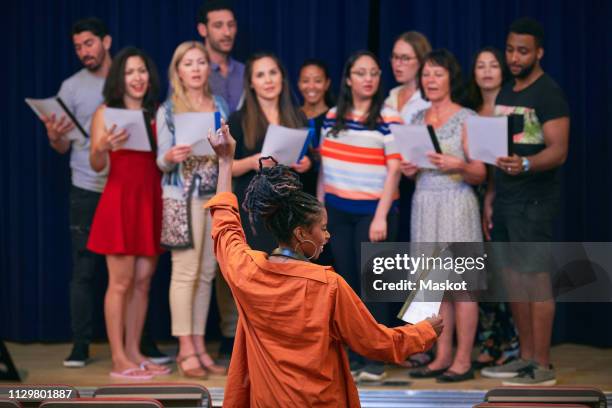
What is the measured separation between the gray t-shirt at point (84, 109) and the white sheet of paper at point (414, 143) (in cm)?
171

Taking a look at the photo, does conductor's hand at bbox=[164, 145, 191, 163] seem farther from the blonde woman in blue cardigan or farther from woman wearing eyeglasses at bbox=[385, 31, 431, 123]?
woman wearing eyeglasses at bbox=[385, 31, 431, 123]

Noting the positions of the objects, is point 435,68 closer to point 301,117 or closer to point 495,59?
point 495,59

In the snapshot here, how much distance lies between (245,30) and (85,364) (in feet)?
7.24

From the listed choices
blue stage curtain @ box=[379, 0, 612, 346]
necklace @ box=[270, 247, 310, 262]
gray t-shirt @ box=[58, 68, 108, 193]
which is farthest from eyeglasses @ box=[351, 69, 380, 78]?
necklace @ box=[270, 247, 310, 262]

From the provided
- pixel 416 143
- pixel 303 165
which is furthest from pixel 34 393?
pixel 416 143

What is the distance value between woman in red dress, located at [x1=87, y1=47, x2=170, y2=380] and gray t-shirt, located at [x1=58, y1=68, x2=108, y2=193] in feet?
1.02

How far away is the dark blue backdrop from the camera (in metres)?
6.20

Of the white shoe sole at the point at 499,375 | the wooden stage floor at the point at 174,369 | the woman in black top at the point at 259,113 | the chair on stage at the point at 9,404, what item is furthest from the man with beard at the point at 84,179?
the chair on stage at the point at 9,404

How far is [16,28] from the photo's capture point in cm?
661

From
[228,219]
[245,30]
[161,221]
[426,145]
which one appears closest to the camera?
[228,219]

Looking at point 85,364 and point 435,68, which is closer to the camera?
point 435,68

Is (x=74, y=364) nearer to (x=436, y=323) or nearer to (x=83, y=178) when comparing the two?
(x=83, y=178)

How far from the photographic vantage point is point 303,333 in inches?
119

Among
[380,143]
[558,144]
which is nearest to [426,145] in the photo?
[380,143]
